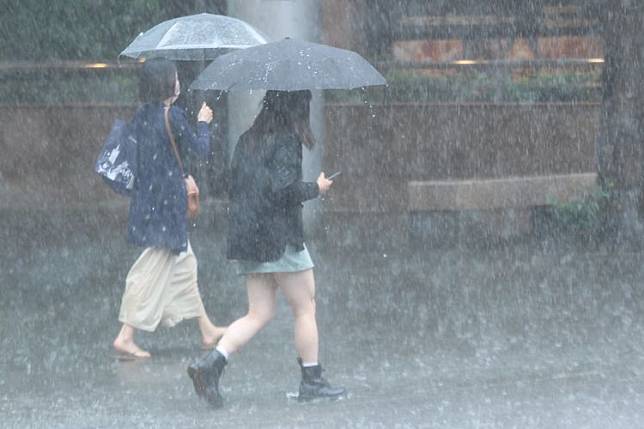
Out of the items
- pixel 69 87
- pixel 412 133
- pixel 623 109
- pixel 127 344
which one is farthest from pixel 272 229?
pixel 69 87

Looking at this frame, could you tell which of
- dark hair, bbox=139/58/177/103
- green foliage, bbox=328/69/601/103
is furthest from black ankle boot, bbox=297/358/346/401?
green foliage, bbox=328/69/601/103

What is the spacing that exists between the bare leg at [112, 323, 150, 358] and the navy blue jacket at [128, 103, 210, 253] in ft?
1.77

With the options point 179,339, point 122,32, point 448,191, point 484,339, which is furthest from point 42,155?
point 484,339

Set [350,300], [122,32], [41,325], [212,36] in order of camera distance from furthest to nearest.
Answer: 1. [122,32]
2. [350,300]
3. [41,325]
4. [212,36]

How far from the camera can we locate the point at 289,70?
661 cm

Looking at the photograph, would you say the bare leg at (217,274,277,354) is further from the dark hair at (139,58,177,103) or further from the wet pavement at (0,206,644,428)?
the dark hair at (139,58,177,103)

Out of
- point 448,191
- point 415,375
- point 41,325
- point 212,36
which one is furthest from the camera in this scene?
point 448,191

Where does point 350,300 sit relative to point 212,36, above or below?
below

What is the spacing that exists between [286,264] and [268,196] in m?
0.36

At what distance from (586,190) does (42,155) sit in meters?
5.30

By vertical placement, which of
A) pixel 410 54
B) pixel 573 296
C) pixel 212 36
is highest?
pixel 212 36

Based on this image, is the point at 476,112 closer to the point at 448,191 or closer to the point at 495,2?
the point at 448,191

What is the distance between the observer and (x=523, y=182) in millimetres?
12719

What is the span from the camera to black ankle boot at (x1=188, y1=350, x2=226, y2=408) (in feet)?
22.2
